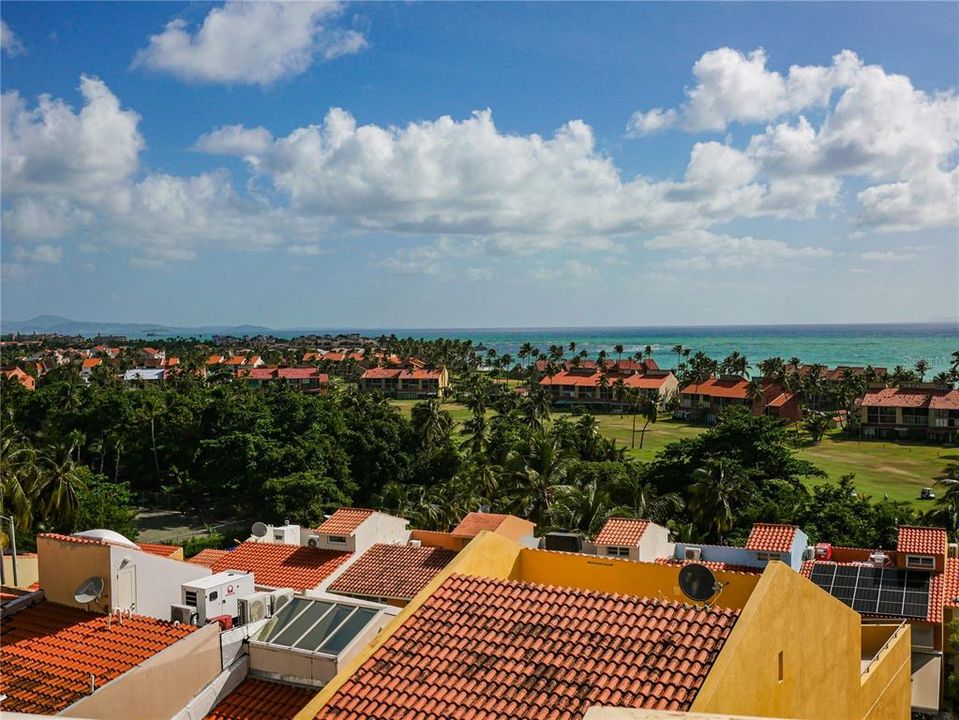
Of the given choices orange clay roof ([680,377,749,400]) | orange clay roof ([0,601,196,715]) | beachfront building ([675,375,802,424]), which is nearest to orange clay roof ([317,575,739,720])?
orange clay roof ([0,601,196,715])

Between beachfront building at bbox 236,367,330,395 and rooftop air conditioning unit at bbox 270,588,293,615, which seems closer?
rooftop air conditioning unit at bbox 270,588,293,615

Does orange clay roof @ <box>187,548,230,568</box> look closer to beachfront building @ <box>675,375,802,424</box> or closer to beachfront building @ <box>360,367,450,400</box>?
beachfront building @ <box>675,375,802,424</box>

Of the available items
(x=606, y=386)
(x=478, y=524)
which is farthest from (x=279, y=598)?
(x=606, y=386)

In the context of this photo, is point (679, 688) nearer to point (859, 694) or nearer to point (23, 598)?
point (859, 694)

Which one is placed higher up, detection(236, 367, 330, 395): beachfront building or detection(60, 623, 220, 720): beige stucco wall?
detection(60, 623, 220, 720): beige stucco wall

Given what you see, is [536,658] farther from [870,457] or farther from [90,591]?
[870,457]

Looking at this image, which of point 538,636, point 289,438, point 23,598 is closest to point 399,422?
point 289,438

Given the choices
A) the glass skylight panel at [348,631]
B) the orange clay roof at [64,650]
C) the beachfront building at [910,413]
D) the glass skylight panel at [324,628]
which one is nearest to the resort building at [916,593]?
the glass skylight panel at [348,631]
